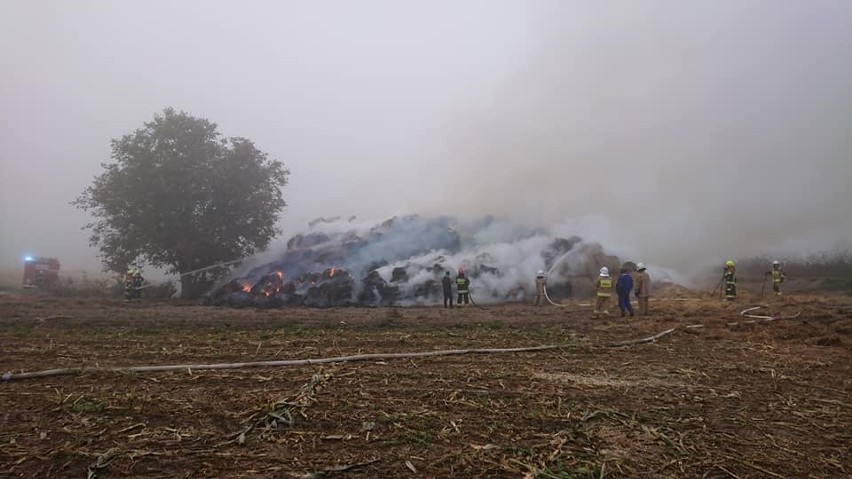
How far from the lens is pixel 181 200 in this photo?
29.2 meters

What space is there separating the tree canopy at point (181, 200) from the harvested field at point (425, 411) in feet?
64.1

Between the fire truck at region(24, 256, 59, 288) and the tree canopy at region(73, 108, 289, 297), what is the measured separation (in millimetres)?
4713

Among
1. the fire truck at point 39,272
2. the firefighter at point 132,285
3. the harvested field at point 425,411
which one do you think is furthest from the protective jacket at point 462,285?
the fire truck at point 39,272

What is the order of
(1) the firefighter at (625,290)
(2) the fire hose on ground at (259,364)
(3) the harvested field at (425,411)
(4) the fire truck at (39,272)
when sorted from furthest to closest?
(4) the fire truck at (39,272) → (1) the firefighter at (625,290) → (2) the fire hose on ground at (259,364) → (3) the harvested field at (425,411)

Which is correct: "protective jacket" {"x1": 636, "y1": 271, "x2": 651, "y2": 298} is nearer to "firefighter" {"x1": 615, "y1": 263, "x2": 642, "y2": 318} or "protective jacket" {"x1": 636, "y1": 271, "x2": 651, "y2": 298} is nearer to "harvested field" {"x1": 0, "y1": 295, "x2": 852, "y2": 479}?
"firefighter" {"x1": 615, "y1": 263, "x2": 642, "y2": 318}

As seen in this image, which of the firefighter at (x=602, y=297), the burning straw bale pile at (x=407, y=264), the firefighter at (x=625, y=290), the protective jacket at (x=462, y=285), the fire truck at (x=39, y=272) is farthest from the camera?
the fire truck at (x=39, y=272)

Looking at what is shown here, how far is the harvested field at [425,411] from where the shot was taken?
14.3 feet

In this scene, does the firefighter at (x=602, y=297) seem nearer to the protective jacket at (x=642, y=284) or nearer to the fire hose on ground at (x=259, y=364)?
the protective jacket at (x=642, y=284)

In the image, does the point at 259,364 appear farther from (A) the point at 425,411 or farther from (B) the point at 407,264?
(B) the point at 407,264

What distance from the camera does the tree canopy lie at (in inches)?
1132

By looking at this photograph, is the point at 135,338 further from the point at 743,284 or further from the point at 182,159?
the point at 743,284

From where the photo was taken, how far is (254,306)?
24.7 meters

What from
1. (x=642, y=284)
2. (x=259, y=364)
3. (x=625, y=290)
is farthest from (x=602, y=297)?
(x=259, y=364)

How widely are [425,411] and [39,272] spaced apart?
34.9 metres
